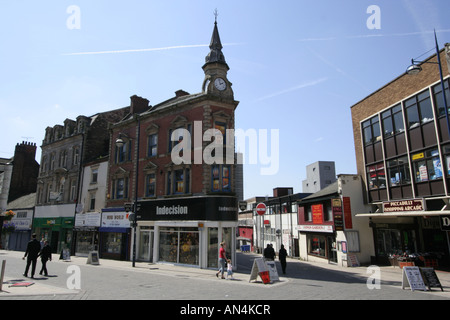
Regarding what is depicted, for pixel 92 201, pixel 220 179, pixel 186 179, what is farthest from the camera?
pixel 92 201

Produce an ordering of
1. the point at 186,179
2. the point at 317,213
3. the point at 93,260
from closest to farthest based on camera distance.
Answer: the point at 93,260 → the point at 186,179 → the point at 317,213

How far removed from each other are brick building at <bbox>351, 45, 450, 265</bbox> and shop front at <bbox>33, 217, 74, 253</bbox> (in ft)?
93.0

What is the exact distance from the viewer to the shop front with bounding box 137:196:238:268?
19141 mm

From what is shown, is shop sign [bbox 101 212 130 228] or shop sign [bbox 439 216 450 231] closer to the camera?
shop sign [bbox 439 216 450 231]

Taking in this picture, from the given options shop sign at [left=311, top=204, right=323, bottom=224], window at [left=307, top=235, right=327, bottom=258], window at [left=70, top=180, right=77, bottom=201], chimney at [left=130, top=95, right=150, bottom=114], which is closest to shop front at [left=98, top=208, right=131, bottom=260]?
window at [left=70, top=180, right=77, bottom=201]

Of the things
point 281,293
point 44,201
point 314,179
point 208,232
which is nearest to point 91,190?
point 44,201

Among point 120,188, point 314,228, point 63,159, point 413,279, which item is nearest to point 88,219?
point 120,188

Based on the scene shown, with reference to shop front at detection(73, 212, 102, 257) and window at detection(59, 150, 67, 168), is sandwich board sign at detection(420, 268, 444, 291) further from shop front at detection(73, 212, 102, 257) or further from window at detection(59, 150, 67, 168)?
window at detection(59, 150, 67, 168)

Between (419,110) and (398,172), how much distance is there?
4.39 metres

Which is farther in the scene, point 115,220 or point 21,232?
point 21,232

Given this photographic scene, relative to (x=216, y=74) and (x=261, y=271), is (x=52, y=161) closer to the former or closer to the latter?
(x=216, y=74)

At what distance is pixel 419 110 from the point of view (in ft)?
61.6

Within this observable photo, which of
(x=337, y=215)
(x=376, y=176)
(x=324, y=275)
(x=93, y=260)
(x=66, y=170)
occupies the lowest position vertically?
(x=324, y=275)

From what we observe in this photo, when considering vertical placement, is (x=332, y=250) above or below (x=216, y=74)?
below
